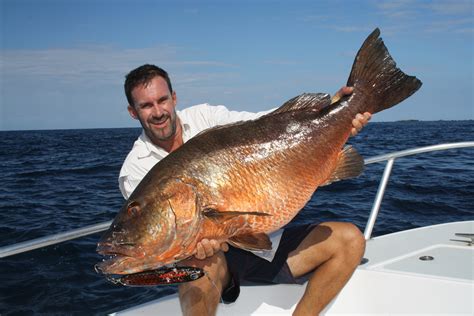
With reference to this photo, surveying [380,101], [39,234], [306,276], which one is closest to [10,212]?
[39,234]

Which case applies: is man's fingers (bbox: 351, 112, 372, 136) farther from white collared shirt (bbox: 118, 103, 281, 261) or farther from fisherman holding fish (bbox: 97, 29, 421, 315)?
white collared shirt (bbox: 118, 103, 281, 261)

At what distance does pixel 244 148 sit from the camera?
2.60 meters

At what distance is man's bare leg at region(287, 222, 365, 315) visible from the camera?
312 centimetres

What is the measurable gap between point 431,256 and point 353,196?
7.23 m

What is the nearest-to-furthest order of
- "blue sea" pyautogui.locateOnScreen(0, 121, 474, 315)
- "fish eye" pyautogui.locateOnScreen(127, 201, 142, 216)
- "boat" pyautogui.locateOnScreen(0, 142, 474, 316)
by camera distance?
1. "fish eye" pyautogui.locateOnScreen(127, 201, 142, 216)
2. "boat" pyautogui.locateOnScreen(0, 142, 474, 316)
3. "blue sea" pyautogui.locateOnScreen(0, 121, 474, 315)

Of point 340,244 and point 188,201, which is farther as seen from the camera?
point 340,244

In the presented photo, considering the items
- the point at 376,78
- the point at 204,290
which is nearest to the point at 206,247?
the point at 204,290

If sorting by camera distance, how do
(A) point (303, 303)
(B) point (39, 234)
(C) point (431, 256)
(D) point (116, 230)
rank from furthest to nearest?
(B) point (39, 234), (C) point (431, 256), (A) point (303, 303), (D) point (116, 230)

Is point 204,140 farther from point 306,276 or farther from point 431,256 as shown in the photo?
point 431,256

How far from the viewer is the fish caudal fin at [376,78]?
112 inches

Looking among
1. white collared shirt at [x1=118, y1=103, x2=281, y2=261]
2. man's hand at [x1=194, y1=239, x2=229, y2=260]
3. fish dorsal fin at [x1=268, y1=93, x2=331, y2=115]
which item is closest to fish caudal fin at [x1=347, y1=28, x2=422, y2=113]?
fish dorsal fin at [x1=268, y1=93, x2=331, y2=115]

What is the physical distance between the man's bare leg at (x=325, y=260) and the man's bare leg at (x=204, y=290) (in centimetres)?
55

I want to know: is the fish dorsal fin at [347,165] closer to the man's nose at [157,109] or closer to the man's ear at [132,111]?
the man's nose at [157,109]

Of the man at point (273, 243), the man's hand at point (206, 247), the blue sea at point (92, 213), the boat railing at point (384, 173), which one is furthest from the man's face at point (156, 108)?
the blue sea at point (92, 213)
